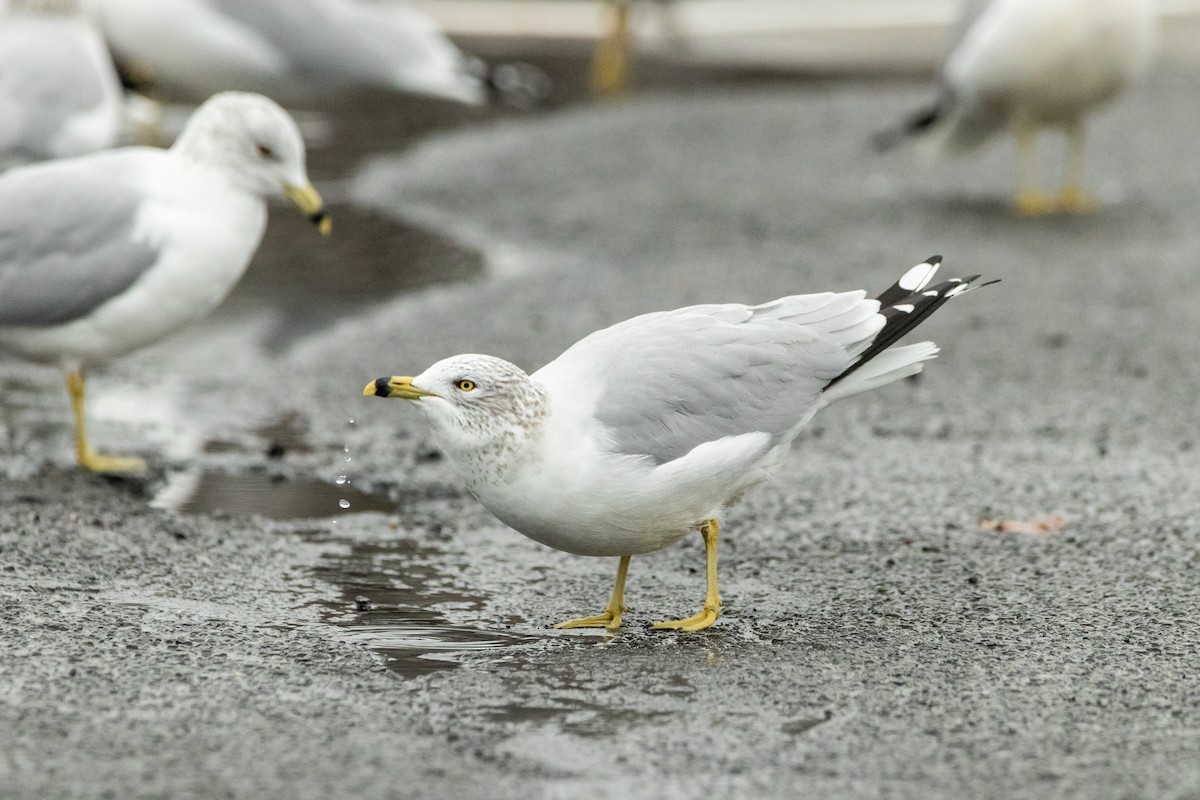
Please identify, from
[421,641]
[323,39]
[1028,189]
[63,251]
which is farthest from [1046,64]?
[421,641]

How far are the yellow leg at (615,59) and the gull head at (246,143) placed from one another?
834 centimetres

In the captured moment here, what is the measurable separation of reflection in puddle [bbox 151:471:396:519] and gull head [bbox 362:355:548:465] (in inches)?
49.2

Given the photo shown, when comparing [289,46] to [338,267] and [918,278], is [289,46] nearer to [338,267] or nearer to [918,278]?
[338,267]

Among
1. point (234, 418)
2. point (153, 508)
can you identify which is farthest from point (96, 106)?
point (153, 508)

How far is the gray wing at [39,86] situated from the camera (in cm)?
684

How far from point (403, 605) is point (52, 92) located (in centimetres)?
368

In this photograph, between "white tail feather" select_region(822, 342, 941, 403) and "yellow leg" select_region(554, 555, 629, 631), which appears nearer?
"yellow leg" select_region(554, 555, 629, 631)

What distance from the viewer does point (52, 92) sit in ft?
23.0

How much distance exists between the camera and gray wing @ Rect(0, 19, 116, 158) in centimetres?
684

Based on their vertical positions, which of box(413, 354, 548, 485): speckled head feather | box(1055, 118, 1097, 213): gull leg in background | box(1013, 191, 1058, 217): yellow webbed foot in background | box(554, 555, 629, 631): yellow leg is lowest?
box(554, 555, 629, 631): yellow leg

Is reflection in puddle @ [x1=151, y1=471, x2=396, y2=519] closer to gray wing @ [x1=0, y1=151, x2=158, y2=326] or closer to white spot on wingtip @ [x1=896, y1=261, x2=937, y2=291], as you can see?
gray wing @ [x1=0, y1=151, x2=158, y2=326]

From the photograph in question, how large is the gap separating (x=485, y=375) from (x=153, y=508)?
5.16 feet

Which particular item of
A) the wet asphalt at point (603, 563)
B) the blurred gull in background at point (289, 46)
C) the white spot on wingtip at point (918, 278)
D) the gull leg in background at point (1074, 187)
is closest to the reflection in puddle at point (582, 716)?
the wet asphalt at point (603, 563)

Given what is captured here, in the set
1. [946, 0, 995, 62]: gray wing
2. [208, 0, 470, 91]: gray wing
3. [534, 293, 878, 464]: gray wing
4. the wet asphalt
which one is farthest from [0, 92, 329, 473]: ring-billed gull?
[946, 0, 995, 62]: gray wing
